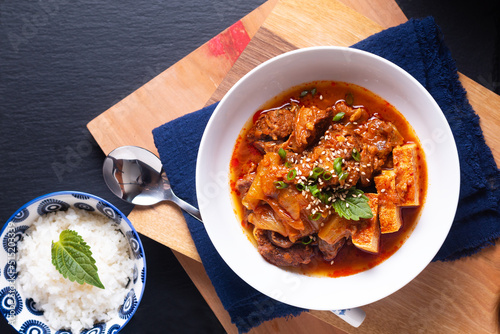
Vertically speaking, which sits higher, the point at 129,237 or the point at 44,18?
the point at 44,18

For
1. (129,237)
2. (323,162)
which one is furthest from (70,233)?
(323,162)

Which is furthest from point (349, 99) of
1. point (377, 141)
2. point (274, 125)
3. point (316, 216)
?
point (316, 216)

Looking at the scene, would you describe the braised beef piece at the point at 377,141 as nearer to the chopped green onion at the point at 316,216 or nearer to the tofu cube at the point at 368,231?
the tofu cube at the point at 368,231

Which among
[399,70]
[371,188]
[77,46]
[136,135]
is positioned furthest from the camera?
[77,46]

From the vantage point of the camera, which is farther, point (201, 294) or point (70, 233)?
point (201, 294)

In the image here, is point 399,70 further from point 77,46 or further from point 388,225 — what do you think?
point 77,46

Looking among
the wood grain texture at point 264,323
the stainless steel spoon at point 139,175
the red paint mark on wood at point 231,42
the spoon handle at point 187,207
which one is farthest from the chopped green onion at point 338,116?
the wood grain texture at point 264,323

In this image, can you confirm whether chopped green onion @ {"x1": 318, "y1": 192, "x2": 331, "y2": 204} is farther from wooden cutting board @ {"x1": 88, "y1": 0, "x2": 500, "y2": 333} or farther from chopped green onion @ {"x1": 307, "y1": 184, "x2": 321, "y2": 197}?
wooden cutting board @ {"x1": 88, "y1": 0, "x2": 500, "y2": 333}
